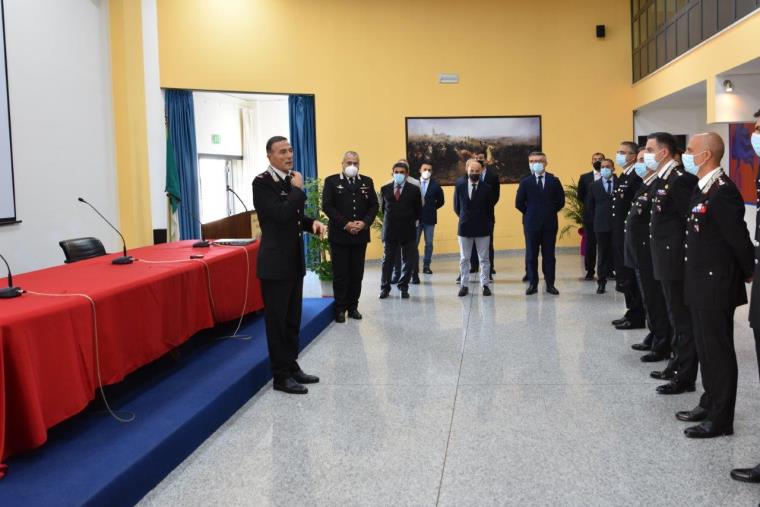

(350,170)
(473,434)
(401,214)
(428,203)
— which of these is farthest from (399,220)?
(473,434)

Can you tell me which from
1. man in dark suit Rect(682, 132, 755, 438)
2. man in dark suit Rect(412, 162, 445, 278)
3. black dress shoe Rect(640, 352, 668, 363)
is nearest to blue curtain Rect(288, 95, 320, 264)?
man in dark suit Rect(412, 162, 445, 278)

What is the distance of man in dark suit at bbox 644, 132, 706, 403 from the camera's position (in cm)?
424

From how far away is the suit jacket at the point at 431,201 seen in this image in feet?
33.7

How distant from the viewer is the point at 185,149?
34.0 feet

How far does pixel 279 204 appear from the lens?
14.7 feet

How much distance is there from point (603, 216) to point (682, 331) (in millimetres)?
3609

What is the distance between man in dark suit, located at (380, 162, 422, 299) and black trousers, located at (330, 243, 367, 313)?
1238mm

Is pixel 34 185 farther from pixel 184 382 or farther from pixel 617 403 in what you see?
pixel 617 403

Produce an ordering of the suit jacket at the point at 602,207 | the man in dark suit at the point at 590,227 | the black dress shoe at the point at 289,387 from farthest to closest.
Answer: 1. the man in dark suit at the point at 590,227
2. the suit jacket at the point at 602,207
3. the black dress shoe at the point at 289,387

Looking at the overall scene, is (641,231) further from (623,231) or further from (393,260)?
(393,260)

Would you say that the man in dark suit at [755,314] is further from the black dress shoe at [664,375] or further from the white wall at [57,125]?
the white wall at [57,125]

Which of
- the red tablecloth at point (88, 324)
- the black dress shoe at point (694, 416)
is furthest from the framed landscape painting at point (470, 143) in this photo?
the black dress shoe at point (694, 416)

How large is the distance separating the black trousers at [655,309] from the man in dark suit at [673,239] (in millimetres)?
Result: 538

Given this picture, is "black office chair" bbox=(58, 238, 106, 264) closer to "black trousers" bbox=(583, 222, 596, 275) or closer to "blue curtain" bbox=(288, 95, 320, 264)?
"blue curtain" bbox=(288, 95, 320, 264)
